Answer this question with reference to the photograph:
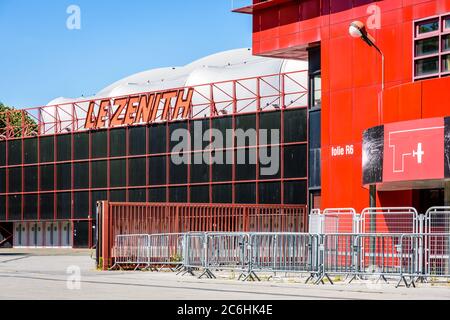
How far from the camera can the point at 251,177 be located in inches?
2005

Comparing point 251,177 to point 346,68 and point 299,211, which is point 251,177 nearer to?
point 299,211

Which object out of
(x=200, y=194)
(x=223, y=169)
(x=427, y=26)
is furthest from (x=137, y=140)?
(x=427, y=26)

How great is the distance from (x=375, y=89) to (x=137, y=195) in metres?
26.3

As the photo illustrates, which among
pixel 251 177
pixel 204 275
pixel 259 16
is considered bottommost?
pixel 204 275

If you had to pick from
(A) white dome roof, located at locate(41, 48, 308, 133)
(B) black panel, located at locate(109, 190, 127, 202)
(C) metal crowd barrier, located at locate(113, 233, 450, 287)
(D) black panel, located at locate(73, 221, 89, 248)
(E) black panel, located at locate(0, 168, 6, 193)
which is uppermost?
(A) white dome roof, located at locate(41, 48, 308, 133)

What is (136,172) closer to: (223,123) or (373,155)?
(223,123)

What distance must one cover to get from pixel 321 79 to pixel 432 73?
622 cm

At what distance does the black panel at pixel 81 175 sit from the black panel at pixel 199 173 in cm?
836

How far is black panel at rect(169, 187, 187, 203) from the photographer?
54594 mm

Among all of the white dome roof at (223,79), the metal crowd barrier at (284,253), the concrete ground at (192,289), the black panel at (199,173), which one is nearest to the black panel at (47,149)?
the white dome roof at (223,79)

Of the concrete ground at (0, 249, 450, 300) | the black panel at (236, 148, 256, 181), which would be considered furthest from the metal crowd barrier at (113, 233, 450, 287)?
the black panel at (236, 148, 256, 181)

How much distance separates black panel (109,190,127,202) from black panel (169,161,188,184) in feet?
13.4

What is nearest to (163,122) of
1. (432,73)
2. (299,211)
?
(299,211)

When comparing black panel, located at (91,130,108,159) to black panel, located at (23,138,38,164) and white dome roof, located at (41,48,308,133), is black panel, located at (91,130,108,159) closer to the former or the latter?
white dome roof, located at (41,48,308,133)
